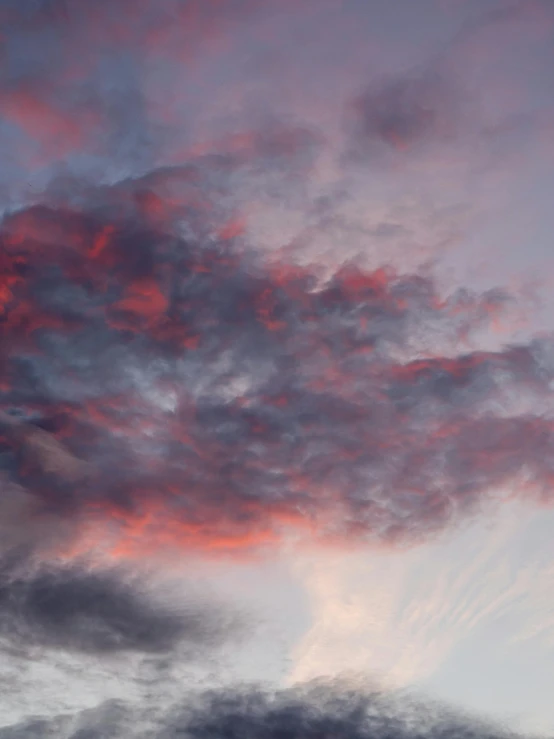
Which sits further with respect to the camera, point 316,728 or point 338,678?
point 316,728

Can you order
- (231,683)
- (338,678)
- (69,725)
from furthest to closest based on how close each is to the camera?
(69,725) → (231,683) → (338,678)

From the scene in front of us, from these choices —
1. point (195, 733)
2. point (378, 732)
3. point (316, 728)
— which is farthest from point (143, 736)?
point (378, 732)

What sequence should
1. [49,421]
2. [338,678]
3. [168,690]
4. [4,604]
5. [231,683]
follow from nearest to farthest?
[49,421], [4,604], [338,678], [231,683], [168,690]

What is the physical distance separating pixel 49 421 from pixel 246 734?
82.6m

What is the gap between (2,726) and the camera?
96.9 m

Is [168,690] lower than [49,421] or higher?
lower

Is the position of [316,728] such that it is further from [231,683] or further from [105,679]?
[105,679]

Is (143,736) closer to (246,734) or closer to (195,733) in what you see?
(195,733)

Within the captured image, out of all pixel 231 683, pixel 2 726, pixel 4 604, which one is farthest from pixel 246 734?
pixel 4 604

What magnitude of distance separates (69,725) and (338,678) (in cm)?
4915

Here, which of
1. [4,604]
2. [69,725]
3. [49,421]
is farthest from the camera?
[69,725]

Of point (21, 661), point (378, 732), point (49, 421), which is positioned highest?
point (49, 421)

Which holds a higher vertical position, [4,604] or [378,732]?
[4,604]

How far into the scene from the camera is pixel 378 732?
101 meters
